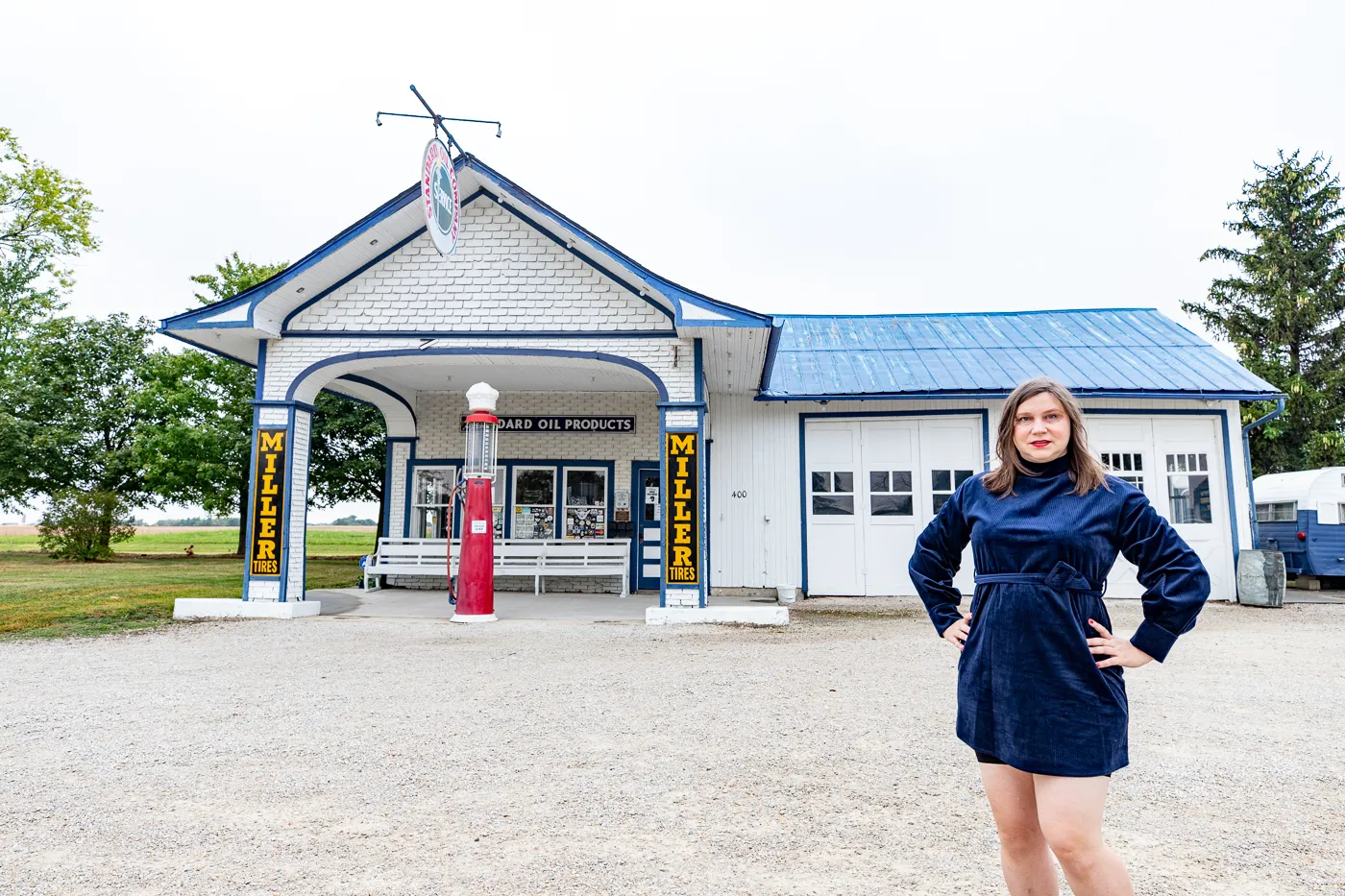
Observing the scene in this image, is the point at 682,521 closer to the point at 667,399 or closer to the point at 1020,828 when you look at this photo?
the point at 667,399

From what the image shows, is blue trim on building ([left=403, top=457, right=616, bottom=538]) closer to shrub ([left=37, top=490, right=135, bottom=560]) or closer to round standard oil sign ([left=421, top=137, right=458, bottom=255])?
round standard oil sign ([left=421, top=137, right=458, bottom=255])

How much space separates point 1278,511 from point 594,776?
1731cm

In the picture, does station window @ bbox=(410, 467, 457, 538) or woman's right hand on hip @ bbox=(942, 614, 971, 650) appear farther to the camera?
station window @ bbox=(410, 467, 457, 538)

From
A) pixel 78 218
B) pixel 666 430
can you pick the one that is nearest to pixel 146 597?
pixel 666 430

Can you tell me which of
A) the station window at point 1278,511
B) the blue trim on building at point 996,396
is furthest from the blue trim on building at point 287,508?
Answer: the station window at point 1278,511

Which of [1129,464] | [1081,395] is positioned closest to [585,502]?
[1081,395]

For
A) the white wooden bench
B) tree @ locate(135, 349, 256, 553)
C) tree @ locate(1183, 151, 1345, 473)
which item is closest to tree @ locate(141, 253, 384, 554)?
tree @ locate(135, 349, 256, 553)

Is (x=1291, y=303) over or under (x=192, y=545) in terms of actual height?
over

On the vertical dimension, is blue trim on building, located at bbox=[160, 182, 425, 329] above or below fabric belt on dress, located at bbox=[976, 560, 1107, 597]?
above

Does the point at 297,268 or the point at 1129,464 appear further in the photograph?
the point at 1129,464

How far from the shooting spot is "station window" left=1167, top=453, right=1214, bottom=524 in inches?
519

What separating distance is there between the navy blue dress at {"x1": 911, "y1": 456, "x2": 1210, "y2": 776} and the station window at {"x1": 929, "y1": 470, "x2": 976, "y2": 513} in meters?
11.4

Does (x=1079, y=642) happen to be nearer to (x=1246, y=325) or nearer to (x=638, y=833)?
(x=638, y=833)

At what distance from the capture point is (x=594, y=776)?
4098 millimetres
